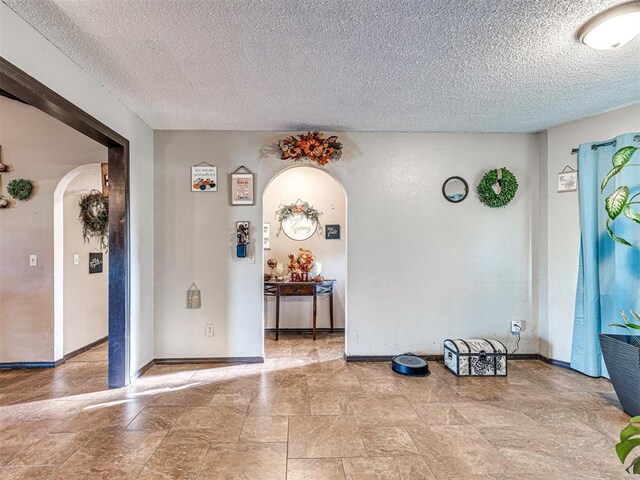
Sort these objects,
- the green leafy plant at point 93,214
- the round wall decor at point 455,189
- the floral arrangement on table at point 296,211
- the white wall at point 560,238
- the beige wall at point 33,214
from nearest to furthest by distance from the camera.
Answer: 1. the white wall at point 560,238
2. the beige wall at point 33,214
3. the round wall decor at point 455,189
4. the green leafy plant at point 93,214
5. the floral arrangement on table at point 296,211

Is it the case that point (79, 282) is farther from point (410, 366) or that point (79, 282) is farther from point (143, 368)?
point (410, 366)

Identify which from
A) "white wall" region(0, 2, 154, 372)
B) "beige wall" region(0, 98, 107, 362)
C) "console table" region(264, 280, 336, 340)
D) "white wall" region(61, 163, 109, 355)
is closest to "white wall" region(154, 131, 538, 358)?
"white wall" region(0, 2, 154, 372)

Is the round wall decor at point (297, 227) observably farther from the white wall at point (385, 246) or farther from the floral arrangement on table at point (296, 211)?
the white wall at point (385, 246)

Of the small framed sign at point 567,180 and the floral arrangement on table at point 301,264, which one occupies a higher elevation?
the small framed sign at point 567,180

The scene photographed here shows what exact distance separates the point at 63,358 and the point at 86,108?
102 inches

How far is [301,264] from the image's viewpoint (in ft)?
14.8

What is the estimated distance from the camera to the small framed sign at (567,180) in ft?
10.5

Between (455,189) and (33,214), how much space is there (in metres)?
4.23

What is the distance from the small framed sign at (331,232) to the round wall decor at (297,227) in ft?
0.65

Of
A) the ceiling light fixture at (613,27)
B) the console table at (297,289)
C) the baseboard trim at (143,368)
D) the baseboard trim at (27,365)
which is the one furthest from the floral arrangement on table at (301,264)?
the ceiling light fixture at (613,27)

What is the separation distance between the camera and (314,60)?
2.13 m

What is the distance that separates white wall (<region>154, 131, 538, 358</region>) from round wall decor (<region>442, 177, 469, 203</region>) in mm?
63

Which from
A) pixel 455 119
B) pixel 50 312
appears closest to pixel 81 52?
pixel 50 312

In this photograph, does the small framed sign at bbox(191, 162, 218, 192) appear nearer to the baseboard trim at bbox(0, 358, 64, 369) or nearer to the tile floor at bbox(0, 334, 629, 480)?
the tile floor at bbox(0, 334, 629, 480)
